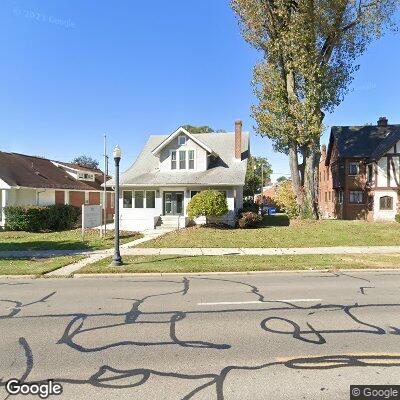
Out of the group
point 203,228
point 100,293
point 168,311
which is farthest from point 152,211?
point 168,311

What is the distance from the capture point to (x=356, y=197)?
36750mm

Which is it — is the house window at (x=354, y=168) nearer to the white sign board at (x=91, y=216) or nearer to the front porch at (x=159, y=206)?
the front porch at (x=159, y=206)

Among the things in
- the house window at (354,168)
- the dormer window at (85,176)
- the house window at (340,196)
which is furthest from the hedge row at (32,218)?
the house window at (340,196)

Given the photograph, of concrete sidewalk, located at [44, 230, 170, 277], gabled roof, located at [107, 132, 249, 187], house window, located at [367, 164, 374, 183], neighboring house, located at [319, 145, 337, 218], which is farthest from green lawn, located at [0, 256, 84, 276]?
neighboring house, located at [319, 145, 337, 218]

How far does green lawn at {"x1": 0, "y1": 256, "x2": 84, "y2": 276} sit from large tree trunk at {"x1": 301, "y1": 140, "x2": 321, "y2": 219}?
18.0m

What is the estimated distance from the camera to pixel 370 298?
7902 mm

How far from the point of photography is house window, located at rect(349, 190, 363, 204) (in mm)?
36438

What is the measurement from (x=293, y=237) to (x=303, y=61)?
12.3 meters

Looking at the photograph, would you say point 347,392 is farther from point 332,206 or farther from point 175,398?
point 332,206

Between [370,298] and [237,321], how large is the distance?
3549 millimetres

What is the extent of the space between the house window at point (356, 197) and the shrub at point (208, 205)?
19.7 metres

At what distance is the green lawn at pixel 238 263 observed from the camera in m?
11.3

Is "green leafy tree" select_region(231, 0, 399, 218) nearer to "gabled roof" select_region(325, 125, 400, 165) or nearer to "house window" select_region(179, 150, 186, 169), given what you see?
"house window" select_region(179, 150, 186, 169)

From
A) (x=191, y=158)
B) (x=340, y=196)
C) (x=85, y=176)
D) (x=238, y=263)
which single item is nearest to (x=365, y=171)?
(x=340, y=196)
